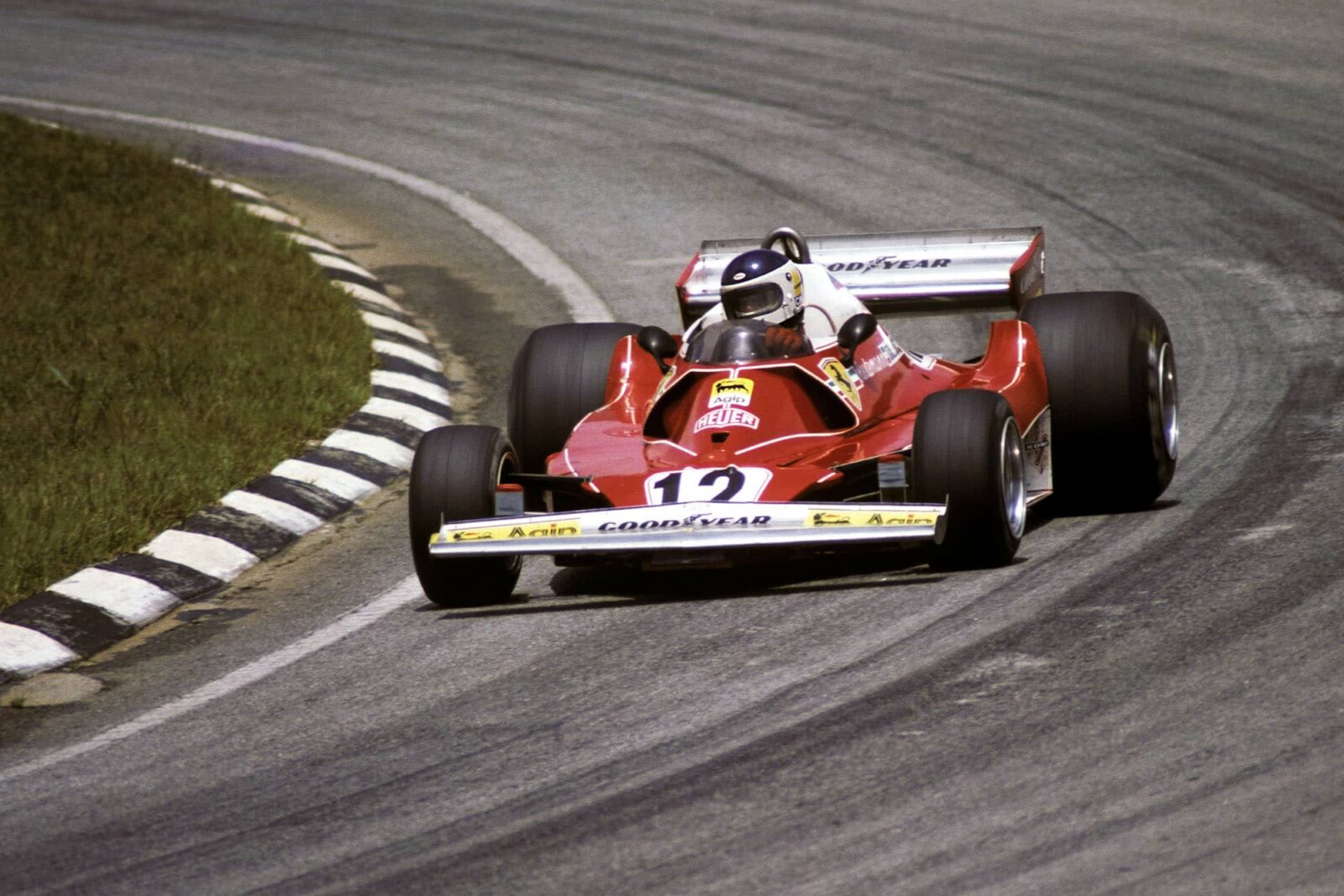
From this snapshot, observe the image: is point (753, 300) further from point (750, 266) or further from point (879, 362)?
point (879, 362)

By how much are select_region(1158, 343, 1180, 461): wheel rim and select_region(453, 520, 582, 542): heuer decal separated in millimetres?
2636

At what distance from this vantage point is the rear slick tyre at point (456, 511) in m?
7.56

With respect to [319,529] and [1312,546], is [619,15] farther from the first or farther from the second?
[1312,546]

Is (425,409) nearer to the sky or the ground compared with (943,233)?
nearer to the ground

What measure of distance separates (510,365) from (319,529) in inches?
115

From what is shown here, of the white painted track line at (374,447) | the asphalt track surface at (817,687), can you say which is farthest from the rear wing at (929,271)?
the white painted track line at (374,447)

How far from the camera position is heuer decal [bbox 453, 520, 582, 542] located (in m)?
7.14

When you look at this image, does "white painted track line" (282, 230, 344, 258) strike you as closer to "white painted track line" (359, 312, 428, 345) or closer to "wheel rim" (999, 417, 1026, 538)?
"white painted track line" (359, 312, 428, 345)

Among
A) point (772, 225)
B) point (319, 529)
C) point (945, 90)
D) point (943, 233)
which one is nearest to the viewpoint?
point (319, 529)

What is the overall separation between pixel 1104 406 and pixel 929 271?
5.59 ft

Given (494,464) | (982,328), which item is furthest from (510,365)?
(494,464)

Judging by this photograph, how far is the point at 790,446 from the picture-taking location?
25.6ft

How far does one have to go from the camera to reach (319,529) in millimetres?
9062

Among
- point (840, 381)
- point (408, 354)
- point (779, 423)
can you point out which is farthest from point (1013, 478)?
point (408, 354)
